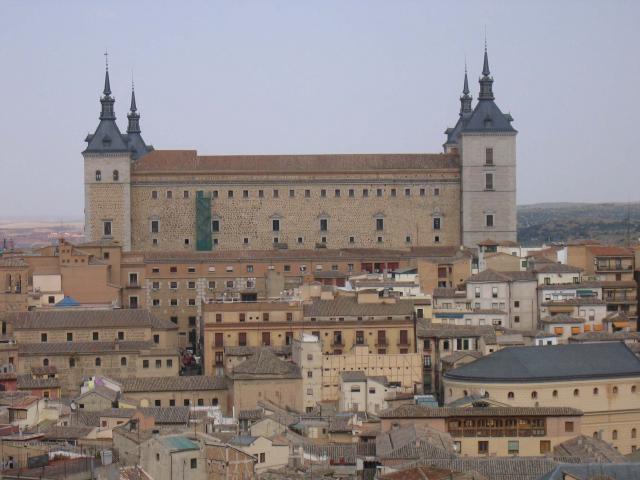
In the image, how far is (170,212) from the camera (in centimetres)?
8800

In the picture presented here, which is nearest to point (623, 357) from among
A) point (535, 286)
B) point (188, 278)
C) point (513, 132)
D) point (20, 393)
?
point (535, 286)

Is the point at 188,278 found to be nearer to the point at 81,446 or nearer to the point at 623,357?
the point at 623,357

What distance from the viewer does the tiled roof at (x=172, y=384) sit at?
55375 mm

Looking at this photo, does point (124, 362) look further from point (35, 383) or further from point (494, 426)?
point (494, 426)

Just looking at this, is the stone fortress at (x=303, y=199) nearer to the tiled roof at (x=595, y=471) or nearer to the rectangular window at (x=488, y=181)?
the rectangular window at (x=488, y=181)

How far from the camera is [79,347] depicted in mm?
59812

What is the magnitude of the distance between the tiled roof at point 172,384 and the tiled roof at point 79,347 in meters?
3.24

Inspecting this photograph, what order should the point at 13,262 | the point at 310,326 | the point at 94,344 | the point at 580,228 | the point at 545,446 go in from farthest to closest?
1. the point at 580,228
2. the point at 13,262
3. the point at 310,326
4. the point at 94,344
5. the point at 545,446

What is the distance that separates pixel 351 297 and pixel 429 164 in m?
26.3

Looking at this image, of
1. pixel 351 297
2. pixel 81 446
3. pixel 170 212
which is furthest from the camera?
pixel 170 212

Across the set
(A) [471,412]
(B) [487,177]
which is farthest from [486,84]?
(A) [471,412]

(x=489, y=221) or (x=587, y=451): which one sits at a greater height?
(x=489, y=221)

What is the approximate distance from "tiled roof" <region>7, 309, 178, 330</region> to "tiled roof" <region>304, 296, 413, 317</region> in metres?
5.42

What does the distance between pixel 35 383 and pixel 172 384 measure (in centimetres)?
431
